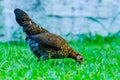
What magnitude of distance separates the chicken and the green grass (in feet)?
0.41

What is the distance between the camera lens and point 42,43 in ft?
25.4

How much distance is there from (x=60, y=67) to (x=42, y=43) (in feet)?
1.40

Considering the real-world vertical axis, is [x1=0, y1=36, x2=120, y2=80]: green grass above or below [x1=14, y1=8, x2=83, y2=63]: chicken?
below

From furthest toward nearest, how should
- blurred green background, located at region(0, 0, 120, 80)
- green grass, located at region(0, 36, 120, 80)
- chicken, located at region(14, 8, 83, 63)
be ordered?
blurred green background, located at region(0, 0, 120, 80)
chicken, located at region(14, 8, 83, 63)
green grass, located at region(0, 36, 120, 80)

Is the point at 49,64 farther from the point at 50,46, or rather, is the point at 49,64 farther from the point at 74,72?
the point at 74,72

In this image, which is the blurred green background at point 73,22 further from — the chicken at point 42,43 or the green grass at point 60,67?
the chicken at point 42,43

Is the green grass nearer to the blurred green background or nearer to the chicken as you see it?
the chicken

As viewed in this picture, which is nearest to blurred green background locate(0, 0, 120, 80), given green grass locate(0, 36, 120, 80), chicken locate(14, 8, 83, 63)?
green grass locate(0, 36, 120, 80)

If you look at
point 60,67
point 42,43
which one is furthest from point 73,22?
point 60,67

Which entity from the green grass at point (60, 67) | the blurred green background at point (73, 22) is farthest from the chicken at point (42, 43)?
the blurred green background at point (73, 22)

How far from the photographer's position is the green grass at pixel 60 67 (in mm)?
6785

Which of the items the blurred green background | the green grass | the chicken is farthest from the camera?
the blurred green background

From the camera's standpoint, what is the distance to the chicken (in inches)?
306

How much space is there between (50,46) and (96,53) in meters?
1.99
